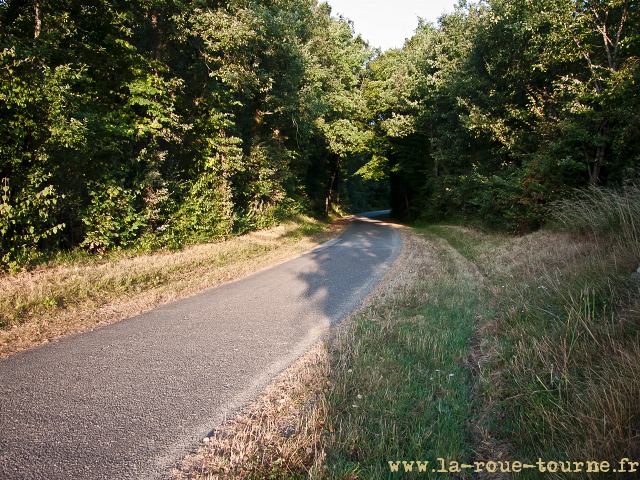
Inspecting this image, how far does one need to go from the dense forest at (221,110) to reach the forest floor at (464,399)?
6626 mm

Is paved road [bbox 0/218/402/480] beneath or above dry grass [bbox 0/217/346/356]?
beneath

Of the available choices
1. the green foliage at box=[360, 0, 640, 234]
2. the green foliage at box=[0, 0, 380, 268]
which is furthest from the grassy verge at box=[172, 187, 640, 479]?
the green foliage at box=[0, 0, 380, 268]

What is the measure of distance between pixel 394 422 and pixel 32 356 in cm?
435

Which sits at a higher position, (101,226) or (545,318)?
(101,226)

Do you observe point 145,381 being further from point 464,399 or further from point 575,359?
point 575,359

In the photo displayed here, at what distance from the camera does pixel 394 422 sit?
2791 millimetres

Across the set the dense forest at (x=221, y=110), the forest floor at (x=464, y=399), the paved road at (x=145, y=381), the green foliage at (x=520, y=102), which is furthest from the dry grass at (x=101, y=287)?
the green foliage at (x=520, y=102)

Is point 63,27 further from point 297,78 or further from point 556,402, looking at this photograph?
point 556,402

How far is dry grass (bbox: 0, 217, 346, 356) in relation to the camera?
4949 millimetres

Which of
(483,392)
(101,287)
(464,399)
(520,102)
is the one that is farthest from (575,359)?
(520,102)

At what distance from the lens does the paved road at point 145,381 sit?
2.51m

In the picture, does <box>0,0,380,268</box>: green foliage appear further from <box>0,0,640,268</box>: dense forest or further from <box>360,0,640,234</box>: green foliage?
<box>360,0,640,234</box>: green foliage

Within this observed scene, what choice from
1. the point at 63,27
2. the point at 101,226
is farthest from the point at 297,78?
the point at 101,226

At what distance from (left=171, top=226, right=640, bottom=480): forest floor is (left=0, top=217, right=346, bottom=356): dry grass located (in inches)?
143
